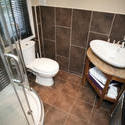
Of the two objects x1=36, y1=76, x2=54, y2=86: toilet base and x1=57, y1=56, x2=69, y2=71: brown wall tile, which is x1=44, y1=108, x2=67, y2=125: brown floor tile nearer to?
x1=36, y1=76, x2=54, y2=86: toilet base

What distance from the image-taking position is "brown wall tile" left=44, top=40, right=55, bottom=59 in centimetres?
214

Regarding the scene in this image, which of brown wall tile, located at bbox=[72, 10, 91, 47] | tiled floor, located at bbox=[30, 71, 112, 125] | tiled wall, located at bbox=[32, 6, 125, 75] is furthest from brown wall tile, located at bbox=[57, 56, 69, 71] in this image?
brown wall tile, located at bbox=[72, 10, 91, 47]

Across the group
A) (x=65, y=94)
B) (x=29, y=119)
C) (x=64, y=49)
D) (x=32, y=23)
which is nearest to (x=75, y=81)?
(x=65, y=94)

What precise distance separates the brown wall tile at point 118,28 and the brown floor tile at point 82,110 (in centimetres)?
107

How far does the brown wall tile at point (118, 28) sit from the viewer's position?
4.80ft

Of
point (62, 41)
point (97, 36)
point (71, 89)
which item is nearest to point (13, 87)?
point (71, 89)

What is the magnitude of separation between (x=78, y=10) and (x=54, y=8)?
391 mm

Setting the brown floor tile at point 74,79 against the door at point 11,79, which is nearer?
the door at point 11,79

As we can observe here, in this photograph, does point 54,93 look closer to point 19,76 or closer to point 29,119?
point 29,119

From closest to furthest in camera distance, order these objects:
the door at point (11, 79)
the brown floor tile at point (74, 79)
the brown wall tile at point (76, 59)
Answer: the door at point (11, 79), the brown wall tile at point (76, 59), the brown floor tile at point (74, 79)

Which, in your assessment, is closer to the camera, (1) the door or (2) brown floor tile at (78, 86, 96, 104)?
(1) the door

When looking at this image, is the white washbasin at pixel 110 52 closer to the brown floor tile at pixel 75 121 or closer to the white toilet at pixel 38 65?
the white toilet at pixel 38 65

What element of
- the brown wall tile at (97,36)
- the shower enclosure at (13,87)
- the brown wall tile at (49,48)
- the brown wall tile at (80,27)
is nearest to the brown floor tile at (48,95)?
the shower enclosure at (13,87)

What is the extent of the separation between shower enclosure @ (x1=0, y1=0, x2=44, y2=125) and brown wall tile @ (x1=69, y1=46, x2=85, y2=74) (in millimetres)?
942
